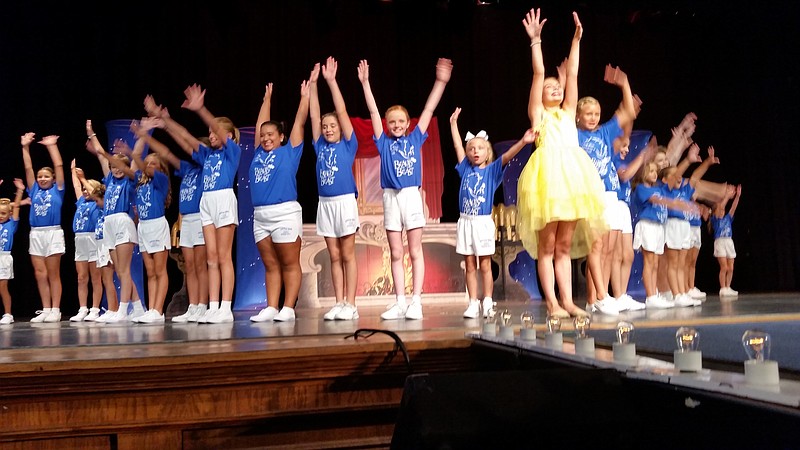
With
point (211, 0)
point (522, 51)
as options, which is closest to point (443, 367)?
point (211, 0)

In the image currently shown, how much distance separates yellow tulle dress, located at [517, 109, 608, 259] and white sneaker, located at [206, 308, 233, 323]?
182 cm

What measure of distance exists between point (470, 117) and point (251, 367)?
24.1 ft

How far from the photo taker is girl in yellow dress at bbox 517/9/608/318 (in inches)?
126

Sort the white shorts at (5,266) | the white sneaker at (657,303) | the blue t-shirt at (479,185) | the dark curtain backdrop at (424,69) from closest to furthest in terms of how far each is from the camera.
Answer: the blue t-shirt at (479,185) < the white sneaker at (657,303) < the white shorts at (5,266) < the dark curtain backdrop at (424,69)

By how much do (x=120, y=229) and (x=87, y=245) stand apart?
150 centimetres

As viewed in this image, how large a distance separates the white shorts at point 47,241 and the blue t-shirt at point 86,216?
0.16 meters

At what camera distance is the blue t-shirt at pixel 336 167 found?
13.4 feet

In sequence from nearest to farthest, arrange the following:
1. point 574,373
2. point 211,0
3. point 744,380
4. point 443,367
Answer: point 744,380
point 574,373
point 443,367
point 211,0

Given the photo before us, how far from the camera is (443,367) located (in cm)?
203

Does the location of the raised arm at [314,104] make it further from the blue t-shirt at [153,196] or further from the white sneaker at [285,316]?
the blue t-shirt at [153,196]

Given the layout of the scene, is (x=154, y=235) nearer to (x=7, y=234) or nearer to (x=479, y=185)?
(x=479, y=185)

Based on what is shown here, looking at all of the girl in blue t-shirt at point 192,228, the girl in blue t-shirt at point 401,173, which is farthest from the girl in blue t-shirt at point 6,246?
the girl in blue t-shirt at point 401,173

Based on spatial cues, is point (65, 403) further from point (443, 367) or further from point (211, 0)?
point (211, 0)

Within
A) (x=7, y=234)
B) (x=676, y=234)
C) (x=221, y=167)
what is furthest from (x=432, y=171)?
(x=7, y=234)
